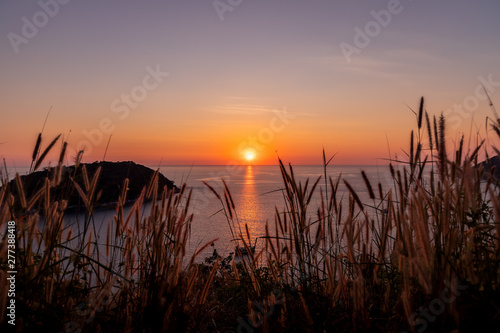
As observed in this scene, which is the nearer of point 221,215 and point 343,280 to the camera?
point 343,280

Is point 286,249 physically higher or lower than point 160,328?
higher

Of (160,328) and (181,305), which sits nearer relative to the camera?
(160,328)

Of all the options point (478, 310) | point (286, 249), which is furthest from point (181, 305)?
point (478, 310)

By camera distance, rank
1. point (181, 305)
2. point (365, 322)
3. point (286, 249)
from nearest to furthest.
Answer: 1. point (365, 322)
2. point (181, 305)
3. point (286, 249)

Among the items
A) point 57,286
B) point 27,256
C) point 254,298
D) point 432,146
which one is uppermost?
point 432,146

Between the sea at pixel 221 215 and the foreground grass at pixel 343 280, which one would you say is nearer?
the foreground grass at pixel 343 280

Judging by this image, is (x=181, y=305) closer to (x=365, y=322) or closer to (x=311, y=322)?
(x=311, y=322)

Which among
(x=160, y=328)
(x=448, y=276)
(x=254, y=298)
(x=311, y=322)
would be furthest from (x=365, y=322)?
(x=160, y=328)

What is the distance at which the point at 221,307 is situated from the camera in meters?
3.26

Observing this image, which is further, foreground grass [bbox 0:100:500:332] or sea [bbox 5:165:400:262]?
sea [bbox 5:165:400:262]

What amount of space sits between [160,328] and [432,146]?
5.85 feet

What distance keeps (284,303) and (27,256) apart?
1326 millimetres

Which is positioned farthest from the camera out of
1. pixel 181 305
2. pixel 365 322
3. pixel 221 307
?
pixel 221 307

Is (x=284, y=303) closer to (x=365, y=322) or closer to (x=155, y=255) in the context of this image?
(x=365, y=322)
